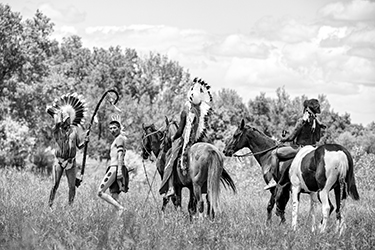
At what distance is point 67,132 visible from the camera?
13141 mm

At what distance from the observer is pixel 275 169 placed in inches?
521

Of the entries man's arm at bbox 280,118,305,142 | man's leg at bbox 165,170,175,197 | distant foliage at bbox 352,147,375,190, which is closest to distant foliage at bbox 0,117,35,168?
distant foliage at bbox 352,147,375,190

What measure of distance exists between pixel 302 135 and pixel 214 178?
7.14 ft

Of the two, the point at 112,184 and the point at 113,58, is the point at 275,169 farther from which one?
the point at 113,58

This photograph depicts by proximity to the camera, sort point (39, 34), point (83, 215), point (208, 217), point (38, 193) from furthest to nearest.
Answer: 1. point (39, 34)
2. point (38, 193)
3. point (208, 217)
4. point (83, 215)

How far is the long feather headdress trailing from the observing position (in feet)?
43.5

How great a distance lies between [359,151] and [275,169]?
36.5ft

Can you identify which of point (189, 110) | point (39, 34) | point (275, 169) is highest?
point (39, 34)

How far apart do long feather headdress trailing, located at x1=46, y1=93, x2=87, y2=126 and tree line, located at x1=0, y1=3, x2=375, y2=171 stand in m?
9.01

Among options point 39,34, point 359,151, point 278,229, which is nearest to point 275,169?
point 278,229

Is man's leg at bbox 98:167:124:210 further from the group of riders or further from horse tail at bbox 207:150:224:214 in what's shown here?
horse tail at bbox 207:150:224:214

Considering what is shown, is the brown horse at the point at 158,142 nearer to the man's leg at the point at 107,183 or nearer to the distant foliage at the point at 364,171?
the man's leg at the point at 107,183

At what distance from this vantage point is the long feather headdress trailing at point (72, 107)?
43.5ft

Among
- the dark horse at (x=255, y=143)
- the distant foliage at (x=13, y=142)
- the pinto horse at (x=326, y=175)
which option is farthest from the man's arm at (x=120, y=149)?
the distant foliage at (x=13, y=142)
